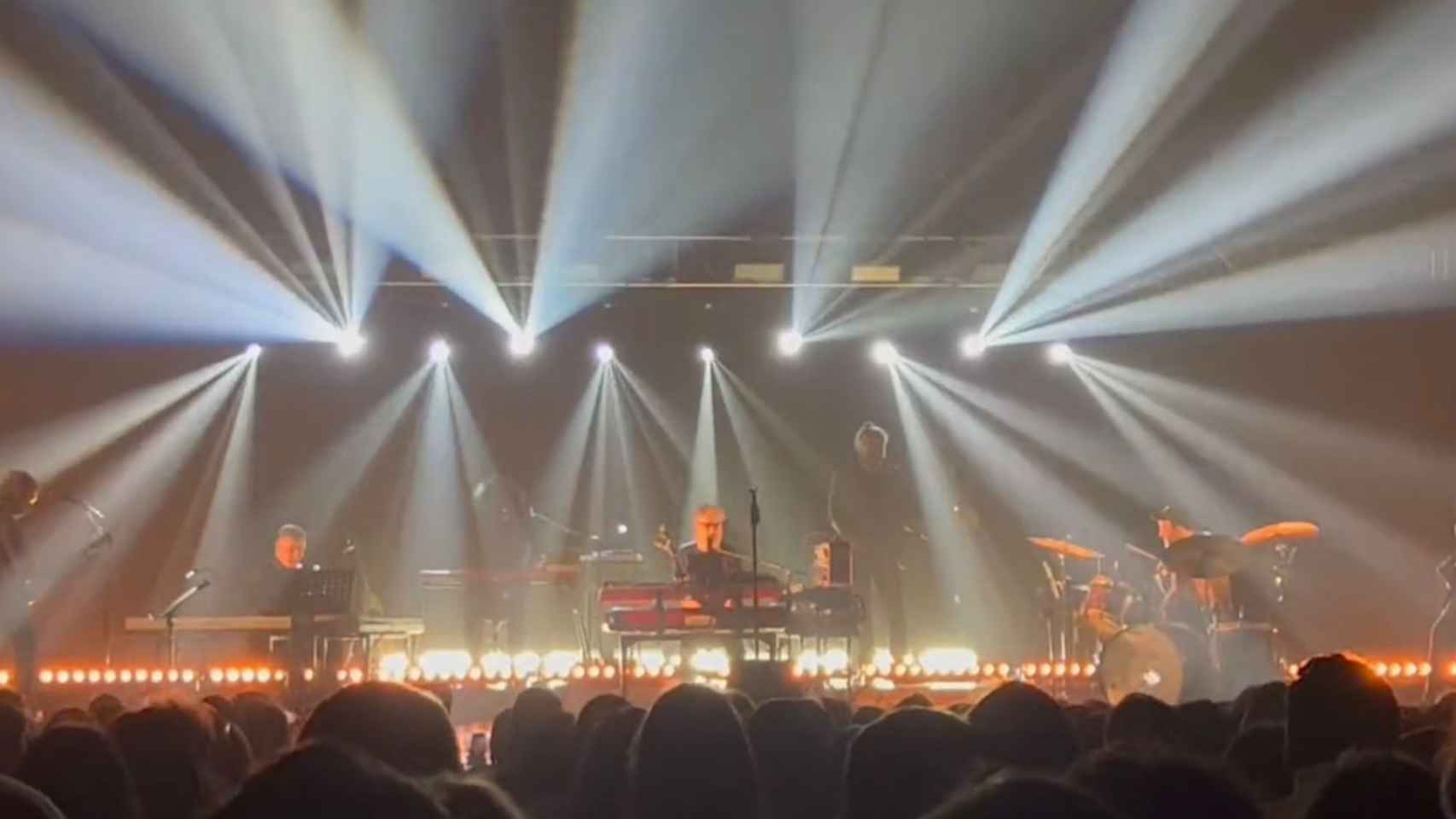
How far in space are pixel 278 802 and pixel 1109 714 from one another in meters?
3.42

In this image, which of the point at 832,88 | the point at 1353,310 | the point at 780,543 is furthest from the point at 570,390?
the point at 1353,310

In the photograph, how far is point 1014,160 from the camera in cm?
1383

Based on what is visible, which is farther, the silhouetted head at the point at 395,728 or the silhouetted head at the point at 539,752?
the silhouetted head at the point at 539,752

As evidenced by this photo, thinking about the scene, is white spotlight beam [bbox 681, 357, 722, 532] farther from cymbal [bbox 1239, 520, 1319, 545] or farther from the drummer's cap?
cymbal [bbox 1239, 520, 1319, 545]

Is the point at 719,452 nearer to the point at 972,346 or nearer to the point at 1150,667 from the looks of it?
the point at 972,346

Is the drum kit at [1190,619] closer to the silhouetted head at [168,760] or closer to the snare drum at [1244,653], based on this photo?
the snare drum at [1244,653]

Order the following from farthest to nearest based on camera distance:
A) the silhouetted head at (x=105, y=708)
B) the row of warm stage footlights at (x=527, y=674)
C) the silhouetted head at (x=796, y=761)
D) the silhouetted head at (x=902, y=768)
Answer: the row of warm stage footlights at (x=527, y=674) < the silhouetted head at (x=105, y=708) < the silhouetted head at (x=796, y=761) < the silhouetted head at (x=902, y=768)

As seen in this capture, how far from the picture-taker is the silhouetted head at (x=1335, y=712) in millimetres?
3600

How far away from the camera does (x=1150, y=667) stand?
1145cm

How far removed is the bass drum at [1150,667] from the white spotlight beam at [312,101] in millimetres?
7149

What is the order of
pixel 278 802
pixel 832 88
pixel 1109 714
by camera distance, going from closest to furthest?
pixel 278 802 → pixel 1109 714 → pixel 832 88

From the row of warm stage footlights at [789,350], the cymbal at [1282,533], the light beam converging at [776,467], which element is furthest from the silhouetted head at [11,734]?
the light beam converging at [776,467]

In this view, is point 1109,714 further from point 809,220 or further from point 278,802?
point 809,220

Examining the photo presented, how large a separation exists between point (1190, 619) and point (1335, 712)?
9213 millimetres
